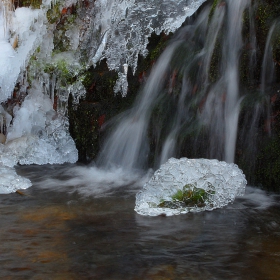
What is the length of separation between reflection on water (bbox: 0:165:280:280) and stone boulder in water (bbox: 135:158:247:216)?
12 centimetres

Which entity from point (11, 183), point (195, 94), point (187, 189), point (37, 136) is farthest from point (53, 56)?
point (187, 189)

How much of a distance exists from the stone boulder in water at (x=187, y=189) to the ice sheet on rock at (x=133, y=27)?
9.76 feet

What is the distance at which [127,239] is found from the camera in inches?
133

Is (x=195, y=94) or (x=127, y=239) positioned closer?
(x=127, y=239)

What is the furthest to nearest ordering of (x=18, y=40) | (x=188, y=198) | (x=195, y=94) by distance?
1. (x=18, y=40)
2. (x=195, y=94)
3. (x=188, y=198)

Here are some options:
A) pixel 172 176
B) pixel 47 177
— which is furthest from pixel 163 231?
pixel 47 177

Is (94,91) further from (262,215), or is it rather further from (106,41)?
(262,215)

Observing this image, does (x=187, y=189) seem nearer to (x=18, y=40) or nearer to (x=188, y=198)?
(x=188, y=198)

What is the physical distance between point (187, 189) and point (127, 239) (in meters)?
0.96

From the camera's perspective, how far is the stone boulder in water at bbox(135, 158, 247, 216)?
411 centimetres

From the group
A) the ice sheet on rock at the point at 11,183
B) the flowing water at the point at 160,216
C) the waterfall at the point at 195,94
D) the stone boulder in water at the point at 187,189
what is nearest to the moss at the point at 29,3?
the flowing water at the point at 160,216

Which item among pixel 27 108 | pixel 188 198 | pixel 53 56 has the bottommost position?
pixel 188 198

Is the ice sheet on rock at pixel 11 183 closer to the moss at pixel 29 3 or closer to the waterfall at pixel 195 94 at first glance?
the waterfall at pixel 195 94

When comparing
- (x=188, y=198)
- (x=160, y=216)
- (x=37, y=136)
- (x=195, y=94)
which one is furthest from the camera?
(x=37, y=136)
